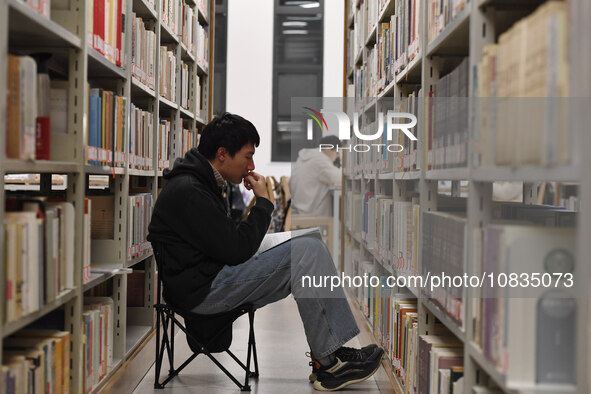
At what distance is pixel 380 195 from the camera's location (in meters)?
3.30

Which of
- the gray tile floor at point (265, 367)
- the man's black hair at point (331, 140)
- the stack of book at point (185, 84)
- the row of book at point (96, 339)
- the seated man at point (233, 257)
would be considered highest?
the stack of book at point (185, 84)

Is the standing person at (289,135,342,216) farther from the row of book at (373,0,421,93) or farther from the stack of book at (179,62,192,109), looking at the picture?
the row of book at (373,0,421,93)

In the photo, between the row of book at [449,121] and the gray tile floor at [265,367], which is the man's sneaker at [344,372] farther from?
the row of book at [449,121]

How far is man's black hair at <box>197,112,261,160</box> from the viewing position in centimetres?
248

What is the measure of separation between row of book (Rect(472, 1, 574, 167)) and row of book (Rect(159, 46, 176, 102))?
230 centimetres

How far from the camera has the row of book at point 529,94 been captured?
104 cm

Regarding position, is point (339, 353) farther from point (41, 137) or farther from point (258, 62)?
point (258, 62)

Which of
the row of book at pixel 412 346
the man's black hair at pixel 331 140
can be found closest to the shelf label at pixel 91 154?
the row of book at pixel 412 346

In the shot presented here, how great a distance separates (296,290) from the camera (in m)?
2.41

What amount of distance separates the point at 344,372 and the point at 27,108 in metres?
1.56

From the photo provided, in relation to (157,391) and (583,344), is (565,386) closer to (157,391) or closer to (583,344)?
(583,344)

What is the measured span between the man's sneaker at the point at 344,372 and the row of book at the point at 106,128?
3.87 feet

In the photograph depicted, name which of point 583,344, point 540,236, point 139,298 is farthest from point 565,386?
point 139,298

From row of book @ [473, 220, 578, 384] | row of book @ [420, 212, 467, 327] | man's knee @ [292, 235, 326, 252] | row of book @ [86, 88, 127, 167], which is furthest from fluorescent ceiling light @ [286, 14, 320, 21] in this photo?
row of book @ [473, 220, 578, 384]
